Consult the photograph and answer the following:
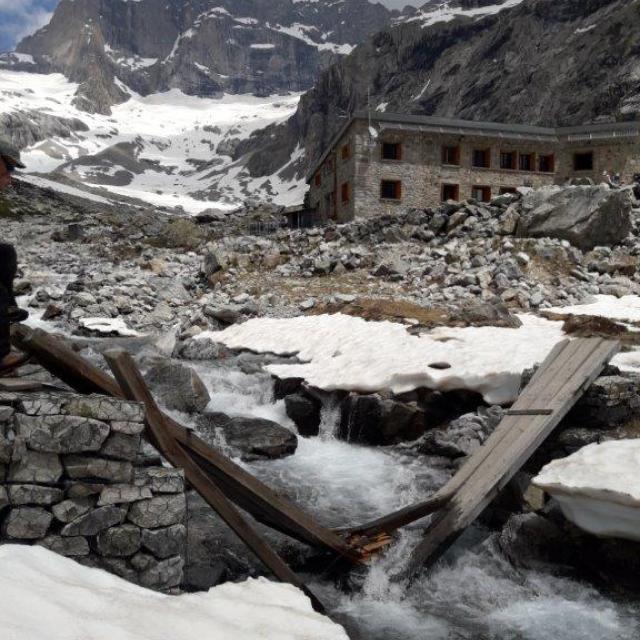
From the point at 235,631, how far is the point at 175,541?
1074mm

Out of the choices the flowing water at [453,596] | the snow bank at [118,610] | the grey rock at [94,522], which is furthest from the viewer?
the flowing water at [453,596]

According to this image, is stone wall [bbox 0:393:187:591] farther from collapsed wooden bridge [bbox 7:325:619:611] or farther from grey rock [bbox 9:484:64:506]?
collapsed wooden bridge [bbox 7:325:619:611]

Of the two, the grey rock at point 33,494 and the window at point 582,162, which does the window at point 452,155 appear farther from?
the grey rock at point 33,494

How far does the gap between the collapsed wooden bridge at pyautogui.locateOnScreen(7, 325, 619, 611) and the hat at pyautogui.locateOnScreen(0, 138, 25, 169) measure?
1593 millimetres

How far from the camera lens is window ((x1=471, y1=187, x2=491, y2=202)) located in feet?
134

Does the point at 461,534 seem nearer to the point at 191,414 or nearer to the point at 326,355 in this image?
the point at 191,414

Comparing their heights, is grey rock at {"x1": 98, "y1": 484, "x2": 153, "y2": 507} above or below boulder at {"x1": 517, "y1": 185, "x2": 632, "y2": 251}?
below

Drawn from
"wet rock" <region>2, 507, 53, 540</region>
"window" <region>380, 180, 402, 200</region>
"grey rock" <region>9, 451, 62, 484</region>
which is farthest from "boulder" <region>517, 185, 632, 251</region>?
"wet rock" <region>2, 507, 53, 540</region>

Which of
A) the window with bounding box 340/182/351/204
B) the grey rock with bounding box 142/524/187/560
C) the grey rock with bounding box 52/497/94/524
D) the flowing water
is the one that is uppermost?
the window with bounding box 340/182/351/204

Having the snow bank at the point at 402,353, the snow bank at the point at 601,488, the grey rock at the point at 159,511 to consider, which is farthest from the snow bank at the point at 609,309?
the grey rock at the point at 159,511

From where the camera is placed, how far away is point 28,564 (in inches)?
170

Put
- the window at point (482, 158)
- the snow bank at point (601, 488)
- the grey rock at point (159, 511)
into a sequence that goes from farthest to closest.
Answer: the window at point (482, 158) < the snow bank at point (601, 488) < the grey rock at point (159, 511)

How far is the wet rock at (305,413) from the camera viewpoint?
11.8 metres

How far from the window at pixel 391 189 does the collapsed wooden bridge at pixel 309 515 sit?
3068 centimetres
